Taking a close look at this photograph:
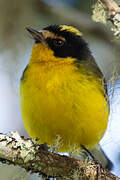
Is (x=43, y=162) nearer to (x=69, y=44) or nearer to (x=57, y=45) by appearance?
(x=57, y=45)

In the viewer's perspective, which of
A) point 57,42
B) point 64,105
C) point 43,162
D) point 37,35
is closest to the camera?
point 43,162

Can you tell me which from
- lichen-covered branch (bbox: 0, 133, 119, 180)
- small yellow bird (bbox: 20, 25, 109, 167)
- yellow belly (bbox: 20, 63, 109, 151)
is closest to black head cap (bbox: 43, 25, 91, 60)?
small yellow bird (bbox: 20, 25, 109, 167)

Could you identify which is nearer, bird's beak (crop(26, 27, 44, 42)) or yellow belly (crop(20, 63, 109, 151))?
yellow belly (crop(20, 63, 109, 151))

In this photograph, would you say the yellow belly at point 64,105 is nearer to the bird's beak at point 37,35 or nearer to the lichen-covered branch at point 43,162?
the bird's beak at point 37,35

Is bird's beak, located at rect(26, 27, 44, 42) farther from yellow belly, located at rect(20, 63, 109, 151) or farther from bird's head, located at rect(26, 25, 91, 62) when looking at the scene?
yellow belly, located at rect(20, 63, 109, 151)

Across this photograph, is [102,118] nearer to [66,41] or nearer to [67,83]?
[67,83]

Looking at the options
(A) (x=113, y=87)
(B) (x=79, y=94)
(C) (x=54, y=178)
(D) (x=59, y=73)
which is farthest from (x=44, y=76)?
(C) (x=54, y=178)

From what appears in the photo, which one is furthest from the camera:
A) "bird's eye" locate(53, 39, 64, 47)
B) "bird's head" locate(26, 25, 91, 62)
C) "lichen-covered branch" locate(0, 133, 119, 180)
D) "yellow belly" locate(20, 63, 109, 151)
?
"bird's eye" locate(53, 39, 64, 47)

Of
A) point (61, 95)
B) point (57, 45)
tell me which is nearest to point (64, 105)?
point (61, 95)
